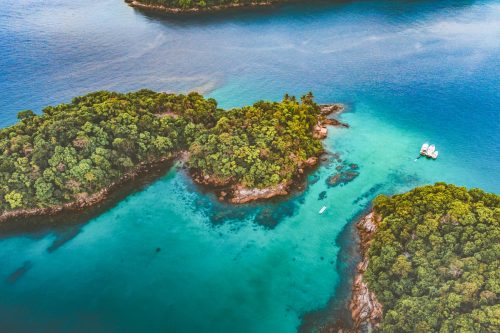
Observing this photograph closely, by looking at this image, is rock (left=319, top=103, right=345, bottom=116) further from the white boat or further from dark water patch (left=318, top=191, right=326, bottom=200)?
dark water patch (left=318, top=191, right=326, bottom=200)

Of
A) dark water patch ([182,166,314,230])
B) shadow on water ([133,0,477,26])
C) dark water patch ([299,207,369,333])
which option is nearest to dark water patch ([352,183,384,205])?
dark water patch ([299,207,369,333])

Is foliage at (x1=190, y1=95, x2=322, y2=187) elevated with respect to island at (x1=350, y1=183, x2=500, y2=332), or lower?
elevated

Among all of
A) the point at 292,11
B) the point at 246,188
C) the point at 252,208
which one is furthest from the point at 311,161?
the point at 292,11

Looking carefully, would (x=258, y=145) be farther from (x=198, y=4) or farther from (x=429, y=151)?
(x=198, y=4)

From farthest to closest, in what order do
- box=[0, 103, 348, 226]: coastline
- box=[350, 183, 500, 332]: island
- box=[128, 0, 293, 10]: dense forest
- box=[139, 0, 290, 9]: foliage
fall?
box=[128, 0, 293, 10]: dense forest < box=[139, 0, 290, 9]: foliage < box=[0, 103, 348, 226]: coastline < box=[350, 183, 500, 332]: island

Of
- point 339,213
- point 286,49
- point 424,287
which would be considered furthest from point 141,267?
point 286,49

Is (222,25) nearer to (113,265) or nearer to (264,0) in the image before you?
(264,0)

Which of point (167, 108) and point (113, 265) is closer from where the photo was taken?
point (113, 265)
